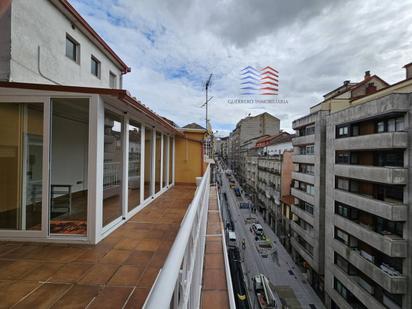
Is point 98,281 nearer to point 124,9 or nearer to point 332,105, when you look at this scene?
point 124,9

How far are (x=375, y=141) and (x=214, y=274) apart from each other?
12.9 m

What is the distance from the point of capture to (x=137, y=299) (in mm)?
2094

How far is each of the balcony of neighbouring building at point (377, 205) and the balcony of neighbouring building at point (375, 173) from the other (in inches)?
43.1

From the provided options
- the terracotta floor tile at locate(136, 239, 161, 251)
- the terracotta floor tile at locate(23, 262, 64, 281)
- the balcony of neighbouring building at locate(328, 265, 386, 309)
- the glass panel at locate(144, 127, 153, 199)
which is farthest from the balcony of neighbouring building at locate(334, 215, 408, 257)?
the terracotta floor tile at locate(23, 262, 64, 281)

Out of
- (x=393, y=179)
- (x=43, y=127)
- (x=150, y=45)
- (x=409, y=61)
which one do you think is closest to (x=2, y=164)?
(x=43, y=127)

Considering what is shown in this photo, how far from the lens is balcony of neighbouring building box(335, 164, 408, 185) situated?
10688 millimetres

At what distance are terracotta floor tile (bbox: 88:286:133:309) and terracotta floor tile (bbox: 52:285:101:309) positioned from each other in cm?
7

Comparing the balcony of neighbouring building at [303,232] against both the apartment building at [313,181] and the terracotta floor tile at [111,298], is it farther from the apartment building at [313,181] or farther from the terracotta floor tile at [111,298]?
the terracotta floor tile at [111,298]

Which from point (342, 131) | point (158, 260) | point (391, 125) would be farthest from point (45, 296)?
point (342, 131)

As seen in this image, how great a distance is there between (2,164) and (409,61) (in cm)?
1993

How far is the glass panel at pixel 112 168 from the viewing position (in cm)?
379

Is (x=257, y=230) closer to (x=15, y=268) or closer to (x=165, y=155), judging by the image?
(x=165, y=155)

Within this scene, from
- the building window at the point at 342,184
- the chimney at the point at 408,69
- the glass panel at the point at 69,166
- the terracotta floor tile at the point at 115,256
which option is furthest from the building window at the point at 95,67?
the chimney at the point at 408,69

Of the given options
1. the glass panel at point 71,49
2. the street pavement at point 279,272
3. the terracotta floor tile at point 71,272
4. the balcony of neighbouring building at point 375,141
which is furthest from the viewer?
the street pavement at point 279,272
